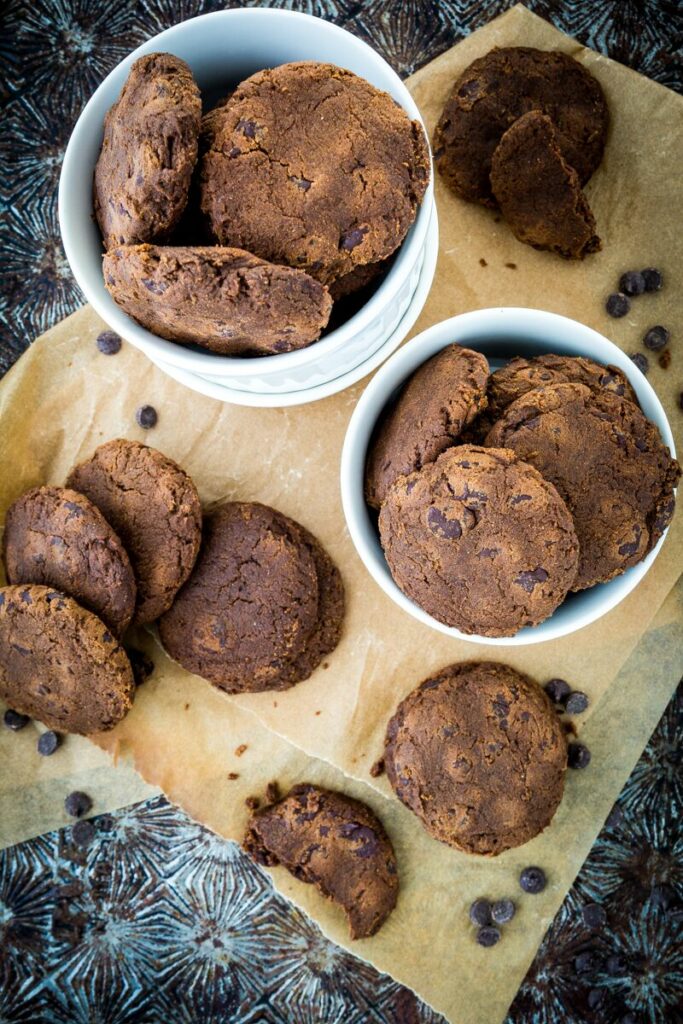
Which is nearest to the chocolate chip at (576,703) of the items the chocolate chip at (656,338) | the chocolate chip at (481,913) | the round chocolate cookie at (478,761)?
the round chocolate cookie at (478,761)

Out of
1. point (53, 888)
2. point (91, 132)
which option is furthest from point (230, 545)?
point (53, 888)

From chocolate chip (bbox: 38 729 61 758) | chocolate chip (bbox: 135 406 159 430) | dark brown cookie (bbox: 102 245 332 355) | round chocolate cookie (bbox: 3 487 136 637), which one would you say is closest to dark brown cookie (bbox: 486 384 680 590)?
dark brown cookie (bbox: 102 245 332 355)

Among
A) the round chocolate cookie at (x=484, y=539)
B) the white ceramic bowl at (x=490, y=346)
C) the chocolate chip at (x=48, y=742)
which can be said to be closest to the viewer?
the round chocolate cookie at (x=484, y=539)

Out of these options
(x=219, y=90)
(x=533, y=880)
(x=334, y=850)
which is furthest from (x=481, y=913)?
(x=219, y=90)

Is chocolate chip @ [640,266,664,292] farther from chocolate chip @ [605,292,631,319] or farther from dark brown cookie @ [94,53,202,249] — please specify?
dark brown cookie @ [94,53,202,249]

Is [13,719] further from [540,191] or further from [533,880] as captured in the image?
[540,191]

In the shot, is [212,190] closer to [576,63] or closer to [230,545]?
[230,545]

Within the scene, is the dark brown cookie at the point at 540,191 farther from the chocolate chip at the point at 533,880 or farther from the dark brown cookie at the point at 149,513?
the chocolate chip at the point at 533,880
